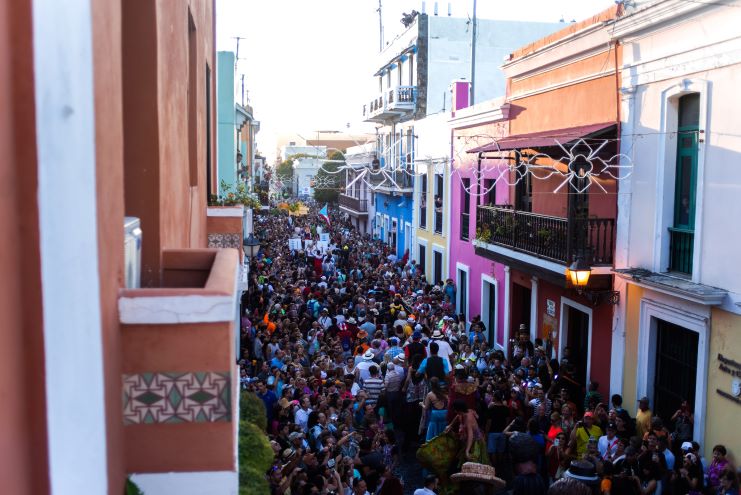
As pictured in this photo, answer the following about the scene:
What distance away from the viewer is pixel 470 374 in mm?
12656

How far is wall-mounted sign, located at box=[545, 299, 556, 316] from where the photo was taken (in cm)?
1555

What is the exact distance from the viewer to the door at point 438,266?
85.0 ft

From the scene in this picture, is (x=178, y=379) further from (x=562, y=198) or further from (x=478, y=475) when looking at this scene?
(x=562, y=198)

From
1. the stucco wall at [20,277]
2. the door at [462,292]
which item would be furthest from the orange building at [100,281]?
the door at [462,292]

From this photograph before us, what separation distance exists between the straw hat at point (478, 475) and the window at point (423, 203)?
65.5 ft

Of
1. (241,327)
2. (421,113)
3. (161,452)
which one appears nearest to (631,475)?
(161,452)

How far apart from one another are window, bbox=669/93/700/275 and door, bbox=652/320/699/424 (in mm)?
917

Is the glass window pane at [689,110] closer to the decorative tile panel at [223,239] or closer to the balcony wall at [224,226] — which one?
the balcony wall at [224,226]

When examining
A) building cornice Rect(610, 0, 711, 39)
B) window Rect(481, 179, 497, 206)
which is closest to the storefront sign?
building cornice Rect(610, 0, 711, 39)

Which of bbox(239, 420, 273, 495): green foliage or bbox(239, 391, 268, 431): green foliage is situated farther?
bbox(239, 391, 268, 431): green foliage

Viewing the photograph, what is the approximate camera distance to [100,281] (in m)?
2.85

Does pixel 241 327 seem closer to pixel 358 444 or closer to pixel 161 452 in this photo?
pixel 358 444

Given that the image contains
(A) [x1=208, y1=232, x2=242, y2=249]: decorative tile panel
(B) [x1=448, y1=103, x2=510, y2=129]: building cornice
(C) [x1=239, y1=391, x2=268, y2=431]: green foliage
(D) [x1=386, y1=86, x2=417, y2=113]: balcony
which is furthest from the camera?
(D) [x1=386, y1=86, x2=417, y2=113]: balcony

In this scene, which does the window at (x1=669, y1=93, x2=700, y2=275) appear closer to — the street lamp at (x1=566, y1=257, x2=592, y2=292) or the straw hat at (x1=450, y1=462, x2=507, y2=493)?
the street lamp at (x1=566, y1=257, x2=592, y2=292)
